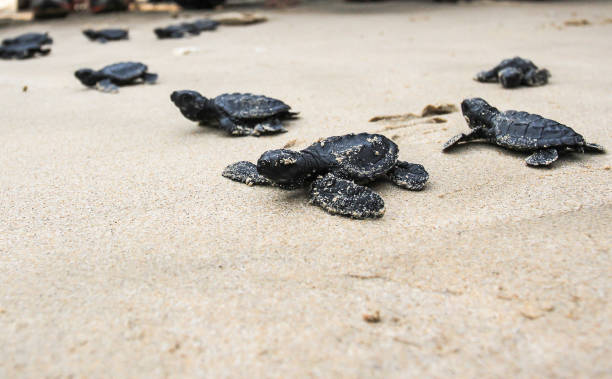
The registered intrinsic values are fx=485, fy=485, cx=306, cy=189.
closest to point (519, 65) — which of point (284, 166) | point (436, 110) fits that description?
point (436, 110)

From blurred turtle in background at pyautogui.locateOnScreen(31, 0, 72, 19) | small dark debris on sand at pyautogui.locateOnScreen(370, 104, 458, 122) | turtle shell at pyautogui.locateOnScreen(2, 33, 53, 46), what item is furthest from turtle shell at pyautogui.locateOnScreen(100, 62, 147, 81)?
blurred turtle in background at pyautogui.locateOnScreen(31, 0, 72, 19)

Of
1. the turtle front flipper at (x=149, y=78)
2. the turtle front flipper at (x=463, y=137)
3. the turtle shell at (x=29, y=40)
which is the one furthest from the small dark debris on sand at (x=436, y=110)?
the turtle shell at (x=29, y=40)

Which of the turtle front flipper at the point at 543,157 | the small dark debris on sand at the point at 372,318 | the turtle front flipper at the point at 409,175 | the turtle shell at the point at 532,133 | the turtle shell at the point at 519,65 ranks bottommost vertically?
the small dark debris on sand at the point at 372,318

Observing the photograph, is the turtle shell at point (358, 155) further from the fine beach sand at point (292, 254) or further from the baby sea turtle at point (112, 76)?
the baby sea turtle at point (112, 76)

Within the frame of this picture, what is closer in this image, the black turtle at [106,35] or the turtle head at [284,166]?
the turtle head at [284,166]

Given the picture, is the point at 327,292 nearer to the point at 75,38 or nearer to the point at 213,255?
the point at 213,255

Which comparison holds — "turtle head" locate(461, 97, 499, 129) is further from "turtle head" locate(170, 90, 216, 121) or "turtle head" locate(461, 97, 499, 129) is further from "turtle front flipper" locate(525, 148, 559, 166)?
"turtle head" locate(170, 90, 216, 121)

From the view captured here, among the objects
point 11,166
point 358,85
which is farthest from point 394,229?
point 358,85
